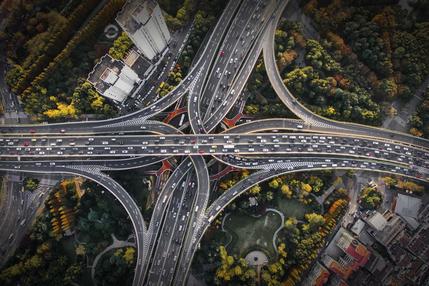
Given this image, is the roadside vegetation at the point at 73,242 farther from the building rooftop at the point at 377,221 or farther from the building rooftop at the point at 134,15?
the building rooftop at the point at 377,221

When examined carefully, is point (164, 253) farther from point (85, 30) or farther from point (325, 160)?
point (85, 30)

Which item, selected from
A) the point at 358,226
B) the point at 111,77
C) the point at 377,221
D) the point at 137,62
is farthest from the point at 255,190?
the point at 111,77

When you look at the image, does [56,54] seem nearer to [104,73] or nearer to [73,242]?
[104,73]

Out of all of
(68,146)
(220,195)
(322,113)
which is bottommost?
(68,146)

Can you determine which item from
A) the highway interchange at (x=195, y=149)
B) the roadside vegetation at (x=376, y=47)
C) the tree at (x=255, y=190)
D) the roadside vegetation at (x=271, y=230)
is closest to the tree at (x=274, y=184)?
the roadside vegetation at (x=271, y=230)

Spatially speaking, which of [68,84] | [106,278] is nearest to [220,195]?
[106,278]

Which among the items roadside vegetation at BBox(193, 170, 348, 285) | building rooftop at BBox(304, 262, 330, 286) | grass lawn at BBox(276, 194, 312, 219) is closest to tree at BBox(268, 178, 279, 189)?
roadside vegetation at BBox(193, 170, 348, 285)
